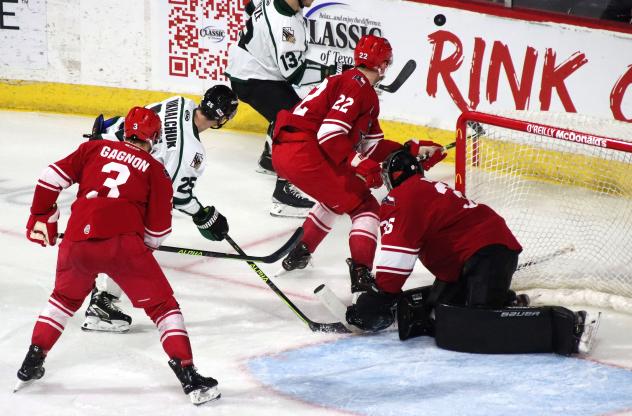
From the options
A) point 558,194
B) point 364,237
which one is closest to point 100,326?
point 364,237

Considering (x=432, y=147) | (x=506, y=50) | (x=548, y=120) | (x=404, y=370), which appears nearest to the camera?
(x=404, y=370)

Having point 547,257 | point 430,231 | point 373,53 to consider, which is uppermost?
point 373,53

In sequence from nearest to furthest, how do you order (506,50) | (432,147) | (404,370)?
(404,370), (432,147), (506,50)

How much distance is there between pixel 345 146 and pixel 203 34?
2560mm

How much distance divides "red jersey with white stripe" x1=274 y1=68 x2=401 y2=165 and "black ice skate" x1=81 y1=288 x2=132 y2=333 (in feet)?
3.07

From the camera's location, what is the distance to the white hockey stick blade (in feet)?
11.9

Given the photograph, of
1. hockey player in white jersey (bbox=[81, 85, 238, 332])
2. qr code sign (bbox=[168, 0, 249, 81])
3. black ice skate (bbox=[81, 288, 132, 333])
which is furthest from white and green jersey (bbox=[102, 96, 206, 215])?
qr code sign (bbox=[168, 0, 249, 81])

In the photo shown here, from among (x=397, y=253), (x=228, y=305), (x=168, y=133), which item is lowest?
(x=228, y=305)

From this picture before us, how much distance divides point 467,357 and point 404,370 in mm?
237

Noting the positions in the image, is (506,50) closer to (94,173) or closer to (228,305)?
(228,305)

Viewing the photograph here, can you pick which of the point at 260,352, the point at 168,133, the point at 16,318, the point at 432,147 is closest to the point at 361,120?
the point at 432,147

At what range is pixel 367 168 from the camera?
3848 mm

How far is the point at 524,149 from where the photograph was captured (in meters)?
4.35

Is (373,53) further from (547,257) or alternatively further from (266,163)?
(266,163)
